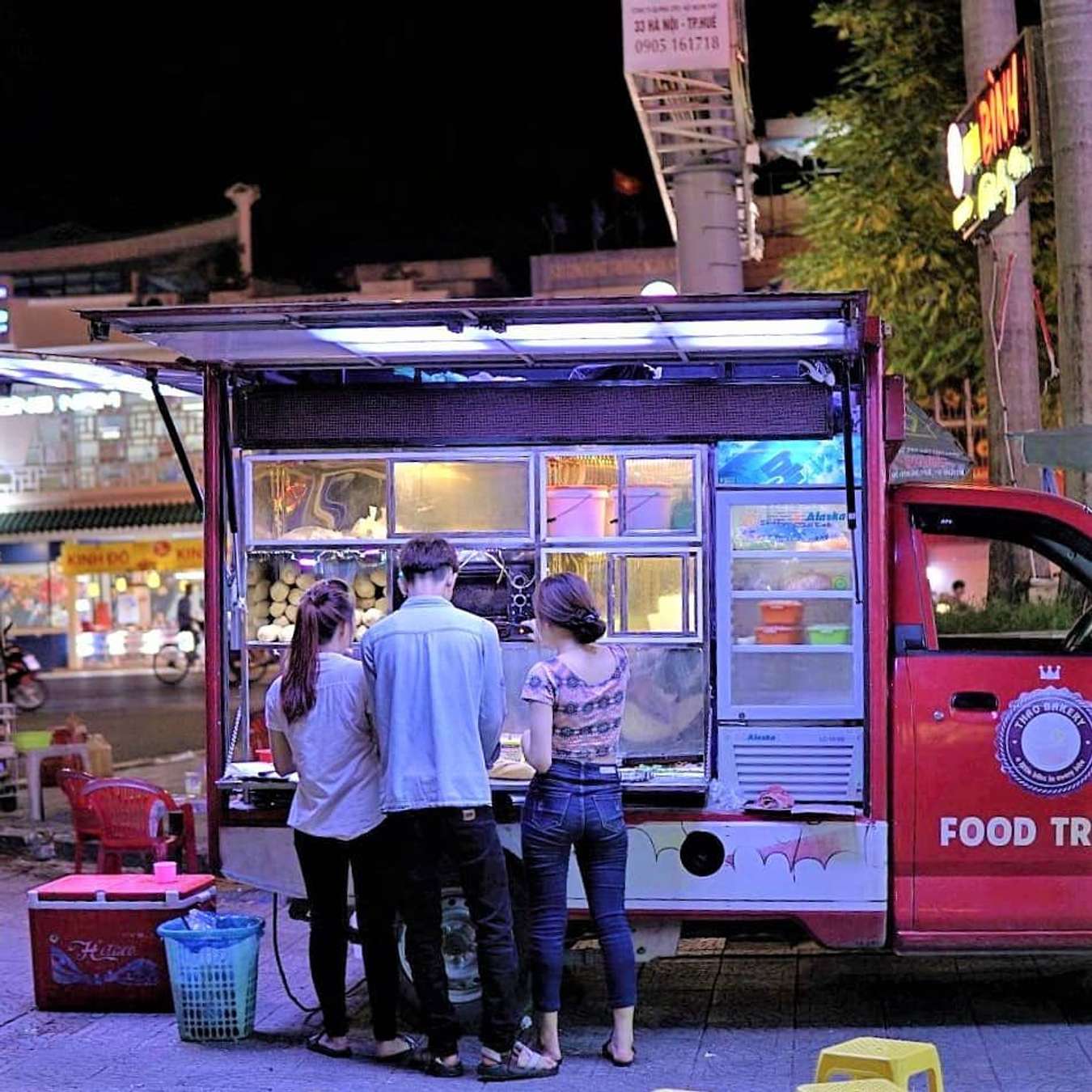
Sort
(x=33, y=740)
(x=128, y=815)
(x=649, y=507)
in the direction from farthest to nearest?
1. (x=33, y=740)
2. (x=128, y=815)
3. (x=649, y=507)

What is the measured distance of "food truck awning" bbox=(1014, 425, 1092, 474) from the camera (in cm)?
752

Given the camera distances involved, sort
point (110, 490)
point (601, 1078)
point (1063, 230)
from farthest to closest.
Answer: point (110, 490)
point (1063, 230)
point (601, 1078)

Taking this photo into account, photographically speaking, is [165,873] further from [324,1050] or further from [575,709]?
[575,709]

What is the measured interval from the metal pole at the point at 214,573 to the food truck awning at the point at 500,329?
22 centimetres

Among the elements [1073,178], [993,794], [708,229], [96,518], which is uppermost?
[708,229]

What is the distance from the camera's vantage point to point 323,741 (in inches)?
253

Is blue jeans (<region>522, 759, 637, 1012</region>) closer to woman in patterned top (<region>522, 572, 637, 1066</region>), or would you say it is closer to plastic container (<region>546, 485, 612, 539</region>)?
woman in patterned top (<region>522, 572, 637, 1066</region>)

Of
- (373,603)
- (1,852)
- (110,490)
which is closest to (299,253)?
(110,490)

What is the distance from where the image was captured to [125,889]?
277 inches

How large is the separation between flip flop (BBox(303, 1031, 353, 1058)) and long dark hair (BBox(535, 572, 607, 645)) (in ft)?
5.77

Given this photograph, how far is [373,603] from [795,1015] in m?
2.41

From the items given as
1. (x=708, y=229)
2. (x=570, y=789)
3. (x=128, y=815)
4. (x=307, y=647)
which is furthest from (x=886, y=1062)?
(x=708, y=229)

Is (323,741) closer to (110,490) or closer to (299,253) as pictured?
(110,490)

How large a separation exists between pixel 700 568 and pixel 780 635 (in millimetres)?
408
